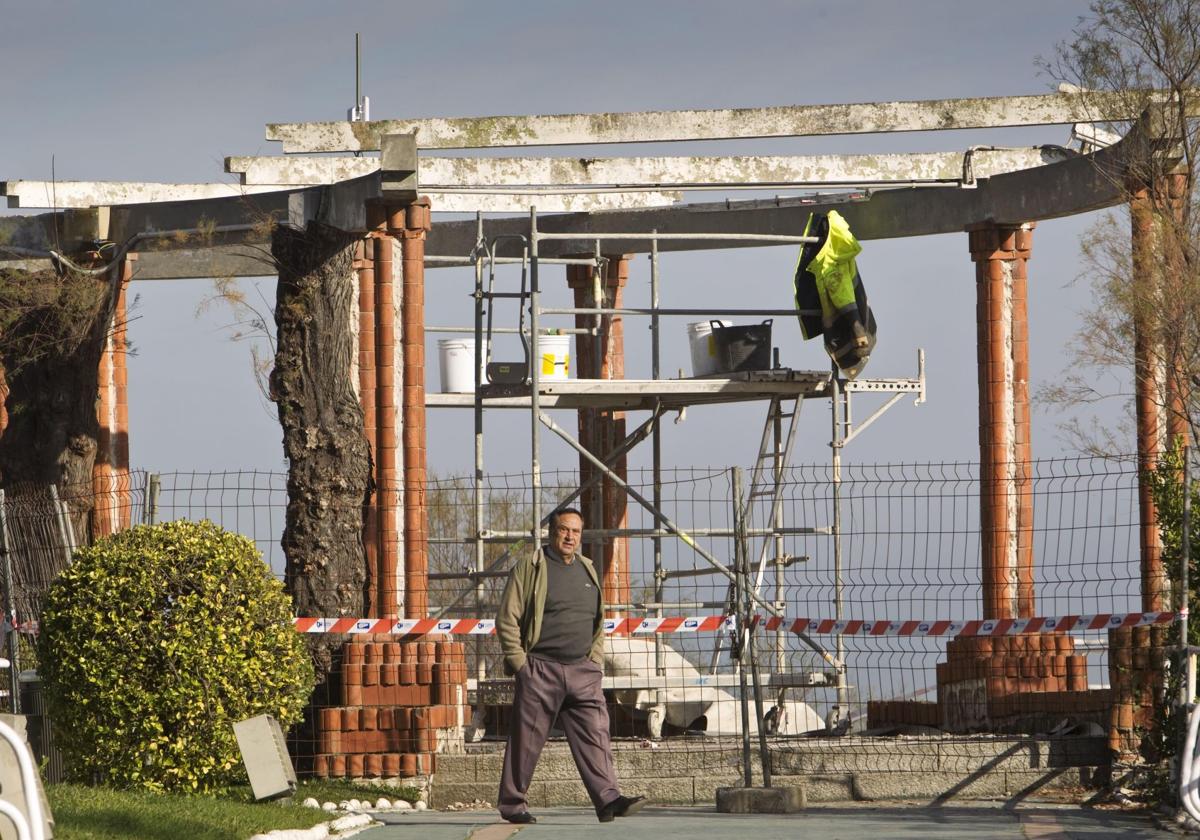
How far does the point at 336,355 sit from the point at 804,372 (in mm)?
4029

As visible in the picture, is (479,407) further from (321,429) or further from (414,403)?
(321,429)

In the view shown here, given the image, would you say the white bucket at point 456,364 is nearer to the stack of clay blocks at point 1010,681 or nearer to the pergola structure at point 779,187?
the pergola structure at point 779,187

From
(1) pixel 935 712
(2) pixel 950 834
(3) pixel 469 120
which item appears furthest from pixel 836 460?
(2) pixel 950 834

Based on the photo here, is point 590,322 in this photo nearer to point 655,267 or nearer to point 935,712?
point 655,267

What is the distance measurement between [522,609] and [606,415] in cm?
935

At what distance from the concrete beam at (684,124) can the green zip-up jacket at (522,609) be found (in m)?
5.28

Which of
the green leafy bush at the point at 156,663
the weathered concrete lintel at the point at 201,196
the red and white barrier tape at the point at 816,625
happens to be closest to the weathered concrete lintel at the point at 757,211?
the weathered concrete lintel at the point at 201,196

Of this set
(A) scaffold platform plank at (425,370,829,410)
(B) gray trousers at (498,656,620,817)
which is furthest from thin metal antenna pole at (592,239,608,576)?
(B) gray trousers at (498,656,620,817)

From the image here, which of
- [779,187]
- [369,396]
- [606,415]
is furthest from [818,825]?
[606,415]

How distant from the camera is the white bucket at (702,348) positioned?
15578mm

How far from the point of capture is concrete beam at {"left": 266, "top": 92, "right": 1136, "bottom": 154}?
1434 centimetres

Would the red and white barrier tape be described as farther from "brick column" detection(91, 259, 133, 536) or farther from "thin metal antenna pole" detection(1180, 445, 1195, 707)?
"brick column" detection(91, 259, 133, 536)

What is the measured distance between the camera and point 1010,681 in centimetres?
1388

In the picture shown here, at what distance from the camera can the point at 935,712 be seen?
575 inches
